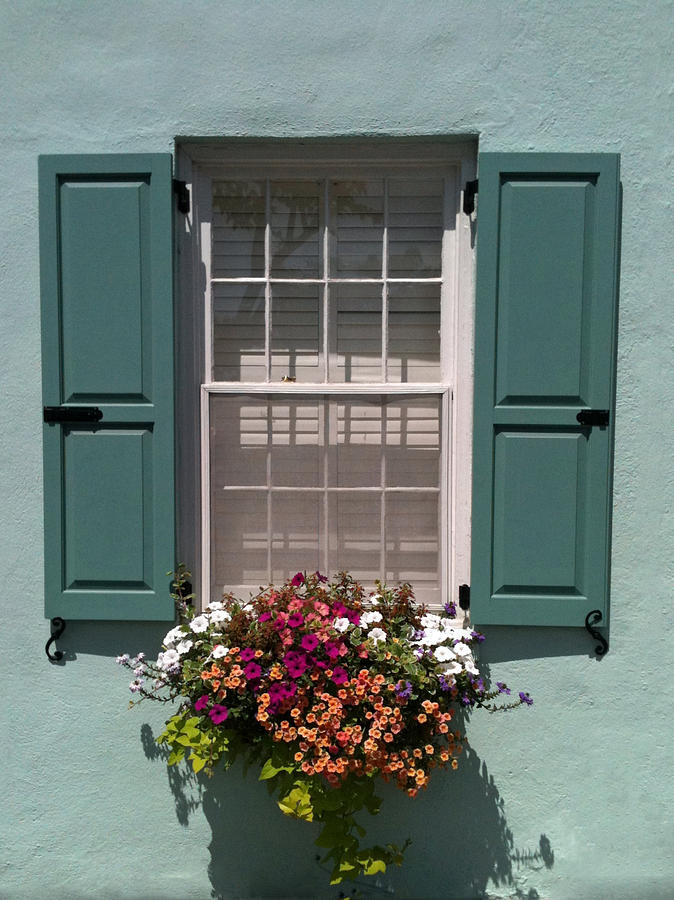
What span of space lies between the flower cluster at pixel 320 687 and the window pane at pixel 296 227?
3.97 feet

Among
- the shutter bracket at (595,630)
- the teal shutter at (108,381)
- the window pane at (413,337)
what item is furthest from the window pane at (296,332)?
the shutter bracket at (595,630)

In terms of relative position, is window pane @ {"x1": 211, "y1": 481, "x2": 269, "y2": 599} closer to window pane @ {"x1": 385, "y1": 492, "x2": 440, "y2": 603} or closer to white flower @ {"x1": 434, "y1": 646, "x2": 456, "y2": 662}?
window pane @ {"x1": 385, "y1": 492, "x2": 440, "y2": 603}

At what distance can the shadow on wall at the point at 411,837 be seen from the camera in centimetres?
301

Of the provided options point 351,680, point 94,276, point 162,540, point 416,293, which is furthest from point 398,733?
point 94,276

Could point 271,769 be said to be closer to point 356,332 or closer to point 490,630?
point 490,630

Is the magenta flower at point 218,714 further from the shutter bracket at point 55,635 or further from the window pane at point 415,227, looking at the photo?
the window pane at point 415,227

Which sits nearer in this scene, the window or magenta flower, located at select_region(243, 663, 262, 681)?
magenta flower, located at select_region(243, 663, 262, 681)

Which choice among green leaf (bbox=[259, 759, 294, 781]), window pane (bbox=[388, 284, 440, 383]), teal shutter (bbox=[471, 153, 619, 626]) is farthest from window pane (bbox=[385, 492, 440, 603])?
green leaf (bbox=[259, 759, 294, 781])

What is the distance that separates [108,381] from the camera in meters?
2.95

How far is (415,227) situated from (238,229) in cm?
70

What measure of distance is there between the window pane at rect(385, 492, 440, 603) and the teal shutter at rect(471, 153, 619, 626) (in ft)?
0.77

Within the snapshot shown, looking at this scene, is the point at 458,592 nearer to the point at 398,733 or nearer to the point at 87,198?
the point at 398,733

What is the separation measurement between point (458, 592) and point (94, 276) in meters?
1.83

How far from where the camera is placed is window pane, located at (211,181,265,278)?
10.2 ft
